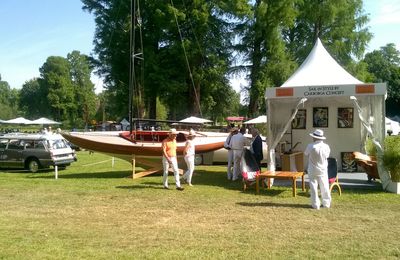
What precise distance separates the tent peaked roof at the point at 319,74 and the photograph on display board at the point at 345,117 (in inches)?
59.3

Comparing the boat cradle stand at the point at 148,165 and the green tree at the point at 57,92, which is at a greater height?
the green tree at the point at 57,92

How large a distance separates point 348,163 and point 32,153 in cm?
1282

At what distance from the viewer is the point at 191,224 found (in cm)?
869

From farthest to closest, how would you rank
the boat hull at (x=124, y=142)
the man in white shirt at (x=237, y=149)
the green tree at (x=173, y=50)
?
the green tree at (x=173, y=50) < the boat hull at (x=124, y=142) < the man in white shirt at (x=237, y=149)

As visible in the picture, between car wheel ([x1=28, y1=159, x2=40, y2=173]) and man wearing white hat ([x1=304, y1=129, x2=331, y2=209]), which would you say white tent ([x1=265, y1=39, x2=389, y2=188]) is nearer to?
man wearing white hat ([x1=304, y1=129, x2=331, y2=209])

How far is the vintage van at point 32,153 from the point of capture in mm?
19078

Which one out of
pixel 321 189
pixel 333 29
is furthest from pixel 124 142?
pixel 333 29

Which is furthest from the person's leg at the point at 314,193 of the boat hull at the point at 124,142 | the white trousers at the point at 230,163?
the boat hull at the point at 124,142

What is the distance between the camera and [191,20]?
3512 centimetres

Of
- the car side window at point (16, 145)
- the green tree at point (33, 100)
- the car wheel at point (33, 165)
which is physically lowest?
the car wheel at point (33, 165)

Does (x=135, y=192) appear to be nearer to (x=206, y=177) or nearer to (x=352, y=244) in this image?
(x=206, y=177)

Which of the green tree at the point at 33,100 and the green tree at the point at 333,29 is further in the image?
the green tree at the point at 33,100

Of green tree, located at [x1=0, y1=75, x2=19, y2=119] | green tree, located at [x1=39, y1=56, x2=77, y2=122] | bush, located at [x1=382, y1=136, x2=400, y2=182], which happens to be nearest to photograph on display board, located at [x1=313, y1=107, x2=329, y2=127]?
bush, located at [x1=382, y1=136, x2=400, y2=182]

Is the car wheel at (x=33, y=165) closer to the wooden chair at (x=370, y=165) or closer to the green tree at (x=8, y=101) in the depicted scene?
the wooden chair at (x=370, y=165)
